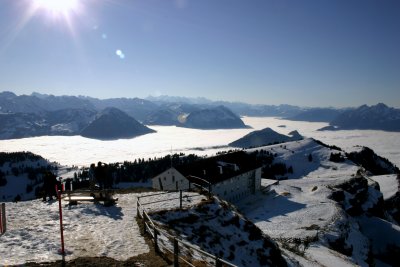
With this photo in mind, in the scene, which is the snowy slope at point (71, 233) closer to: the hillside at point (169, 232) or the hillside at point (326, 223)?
the hillside at point (169, 232)

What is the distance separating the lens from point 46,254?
20.8 meters

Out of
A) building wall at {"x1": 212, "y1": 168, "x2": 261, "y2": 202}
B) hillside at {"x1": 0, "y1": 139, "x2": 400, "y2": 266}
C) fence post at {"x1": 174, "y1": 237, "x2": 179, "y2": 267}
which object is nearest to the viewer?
fence post at {"x1": 174, "y1": 237, "x2": 179, "y2": 267}

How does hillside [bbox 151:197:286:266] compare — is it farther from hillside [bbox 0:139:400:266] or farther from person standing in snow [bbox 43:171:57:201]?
person standing in snow [bbox 43:171:57:201]

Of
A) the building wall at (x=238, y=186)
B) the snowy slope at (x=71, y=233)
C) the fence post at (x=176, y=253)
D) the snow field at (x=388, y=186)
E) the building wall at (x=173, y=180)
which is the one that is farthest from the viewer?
the snow field at (x=388, y=186)

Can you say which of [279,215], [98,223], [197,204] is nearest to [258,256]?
[197,204]

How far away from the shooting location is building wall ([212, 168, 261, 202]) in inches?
3418

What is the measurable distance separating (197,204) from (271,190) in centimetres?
7347

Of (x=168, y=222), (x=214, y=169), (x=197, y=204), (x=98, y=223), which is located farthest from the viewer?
(x=214, y=169)

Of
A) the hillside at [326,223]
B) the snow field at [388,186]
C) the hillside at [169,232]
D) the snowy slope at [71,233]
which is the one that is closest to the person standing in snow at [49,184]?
the hillside at [169,232]

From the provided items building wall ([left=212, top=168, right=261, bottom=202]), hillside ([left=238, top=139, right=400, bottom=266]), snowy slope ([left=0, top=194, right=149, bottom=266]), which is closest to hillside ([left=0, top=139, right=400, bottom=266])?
snowy slope ([left=0, top=194, right=149, bottom=266])

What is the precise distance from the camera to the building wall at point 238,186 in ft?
285

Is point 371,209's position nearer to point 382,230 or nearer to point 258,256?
point 382,230

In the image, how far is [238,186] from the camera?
9494 cm

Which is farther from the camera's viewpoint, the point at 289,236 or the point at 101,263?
the point at 289,236
